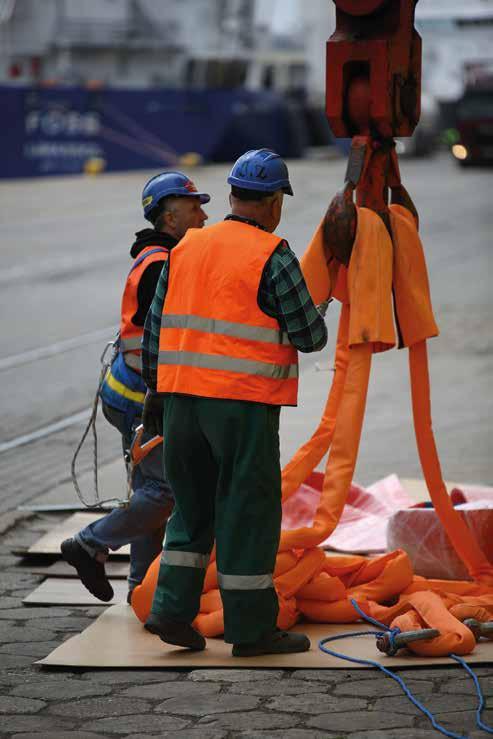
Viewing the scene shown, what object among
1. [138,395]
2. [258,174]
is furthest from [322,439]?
[258,174]

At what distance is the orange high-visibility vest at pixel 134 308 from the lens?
611 centimetres

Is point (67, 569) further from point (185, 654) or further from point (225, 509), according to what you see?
point (225, 509)

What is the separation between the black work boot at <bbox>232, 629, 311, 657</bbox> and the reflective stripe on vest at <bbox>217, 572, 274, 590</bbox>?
215mm

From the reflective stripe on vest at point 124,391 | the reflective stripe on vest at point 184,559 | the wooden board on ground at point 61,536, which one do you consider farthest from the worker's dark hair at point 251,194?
the wooden board on ground at point 61,536

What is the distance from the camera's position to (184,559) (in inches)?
217

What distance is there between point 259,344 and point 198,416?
353mm

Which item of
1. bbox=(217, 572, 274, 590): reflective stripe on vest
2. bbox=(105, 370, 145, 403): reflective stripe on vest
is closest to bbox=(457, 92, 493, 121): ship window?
bbox=(105, 370, 145, 403): reflective stripe on vest

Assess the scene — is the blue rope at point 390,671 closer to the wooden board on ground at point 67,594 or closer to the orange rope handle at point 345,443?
the orange rope handle at point 345,443

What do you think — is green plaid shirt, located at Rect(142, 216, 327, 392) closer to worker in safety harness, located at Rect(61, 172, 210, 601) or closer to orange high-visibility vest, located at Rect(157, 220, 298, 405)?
orange high-visibility vest, located at Rect(157, 220, 298, 405)

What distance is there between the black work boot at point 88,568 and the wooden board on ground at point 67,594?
0.26 m

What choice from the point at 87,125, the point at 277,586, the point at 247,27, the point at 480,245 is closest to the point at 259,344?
Result: the point at 277,586

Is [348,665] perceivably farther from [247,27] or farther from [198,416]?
[247,27]

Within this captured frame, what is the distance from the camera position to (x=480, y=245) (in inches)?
838

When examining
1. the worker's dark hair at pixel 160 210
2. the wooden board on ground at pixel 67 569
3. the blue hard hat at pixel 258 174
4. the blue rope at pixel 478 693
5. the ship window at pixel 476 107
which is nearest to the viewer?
the blue rope at pixel 478 693
